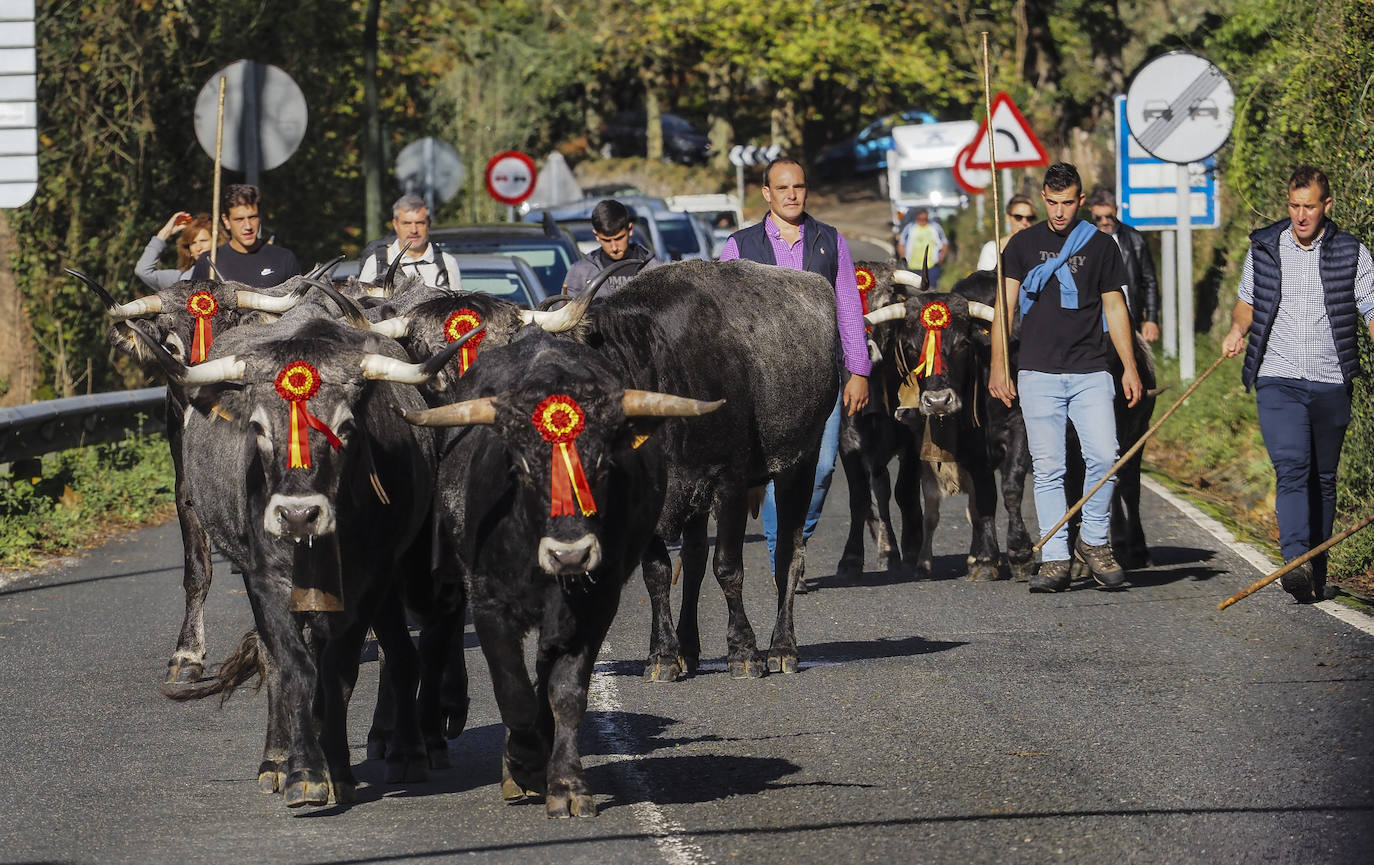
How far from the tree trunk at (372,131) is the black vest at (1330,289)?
14.7 m

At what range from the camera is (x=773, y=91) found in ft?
213

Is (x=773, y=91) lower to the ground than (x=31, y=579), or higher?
higher

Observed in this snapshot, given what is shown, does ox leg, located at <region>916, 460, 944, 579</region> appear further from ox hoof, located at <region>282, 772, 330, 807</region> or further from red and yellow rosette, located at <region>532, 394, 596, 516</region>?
ox hoof, located at <region>282, 772, 330, 807</region>

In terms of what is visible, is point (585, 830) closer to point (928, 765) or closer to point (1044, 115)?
point (928, 765)

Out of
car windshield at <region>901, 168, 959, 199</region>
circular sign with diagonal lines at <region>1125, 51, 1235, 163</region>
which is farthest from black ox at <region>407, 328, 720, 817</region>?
car windshield at <region>901, 168, 959, 199</region>

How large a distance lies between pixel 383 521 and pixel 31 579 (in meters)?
6.46

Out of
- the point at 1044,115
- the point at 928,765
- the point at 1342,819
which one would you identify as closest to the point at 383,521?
the point at 928,765

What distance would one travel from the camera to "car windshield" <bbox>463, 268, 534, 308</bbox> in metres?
16.0

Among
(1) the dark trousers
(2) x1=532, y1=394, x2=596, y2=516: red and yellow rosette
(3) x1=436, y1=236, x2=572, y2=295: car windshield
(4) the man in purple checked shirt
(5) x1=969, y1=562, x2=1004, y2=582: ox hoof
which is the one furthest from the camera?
(3) x1=436, y1=236, x2=572, y2=295: car windshield

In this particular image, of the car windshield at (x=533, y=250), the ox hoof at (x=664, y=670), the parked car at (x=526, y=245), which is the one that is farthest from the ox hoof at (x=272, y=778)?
the car windshield at (x=533, y=250)

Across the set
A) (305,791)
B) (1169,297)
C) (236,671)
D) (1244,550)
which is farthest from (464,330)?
(1169,297)

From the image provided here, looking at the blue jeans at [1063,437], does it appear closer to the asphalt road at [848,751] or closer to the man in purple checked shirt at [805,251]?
the asphalt road at [848,751]

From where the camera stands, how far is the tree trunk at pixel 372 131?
2483 cm

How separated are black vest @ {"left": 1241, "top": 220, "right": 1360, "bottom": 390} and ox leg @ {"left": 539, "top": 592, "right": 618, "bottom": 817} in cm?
537
